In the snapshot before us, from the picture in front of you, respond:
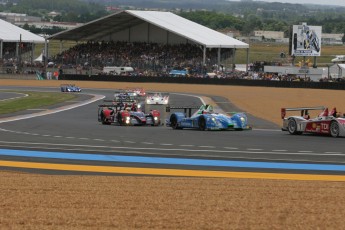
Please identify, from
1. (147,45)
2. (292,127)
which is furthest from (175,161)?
(147,45)

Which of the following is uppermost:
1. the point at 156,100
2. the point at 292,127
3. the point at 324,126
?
the point at 156,100

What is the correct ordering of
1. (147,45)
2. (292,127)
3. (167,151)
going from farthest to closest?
(147,45), (292,127), (167,151)

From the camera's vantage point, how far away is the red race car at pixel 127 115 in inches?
1134

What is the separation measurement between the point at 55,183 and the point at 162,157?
5.42 m

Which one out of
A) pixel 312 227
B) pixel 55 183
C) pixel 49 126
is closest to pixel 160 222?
pixel 312 227

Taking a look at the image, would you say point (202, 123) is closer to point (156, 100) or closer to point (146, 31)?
point (156, 100)

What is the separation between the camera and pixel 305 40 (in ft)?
270

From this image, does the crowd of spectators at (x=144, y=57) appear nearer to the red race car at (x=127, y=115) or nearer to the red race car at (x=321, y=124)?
the red race car at (x=127, y=115)

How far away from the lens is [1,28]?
10125 cm

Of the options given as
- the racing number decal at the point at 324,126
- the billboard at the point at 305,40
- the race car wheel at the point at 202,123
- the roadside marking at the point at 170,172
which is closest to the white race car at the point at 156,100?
the race car wheel at the point at 202,123

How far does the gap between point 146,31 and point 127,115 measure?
62.2 m

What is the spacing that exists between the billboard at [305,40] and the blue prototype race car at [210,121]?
55.6m

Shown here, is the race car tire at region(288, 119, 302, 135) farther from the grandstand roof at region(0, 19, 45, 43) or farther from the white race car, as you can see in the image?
the grandstand roof at region(0, 19, 45, 43)

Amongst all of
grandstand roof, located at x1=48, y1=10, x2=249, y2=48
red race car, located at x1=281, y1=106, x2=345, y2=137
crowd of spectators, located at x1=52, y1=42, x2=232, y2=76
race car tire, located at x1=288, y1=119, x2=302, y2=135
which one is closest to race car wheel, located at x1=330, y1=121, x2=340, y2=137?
red race car, located at x1=281, y1=106, x2=345, y2=137
